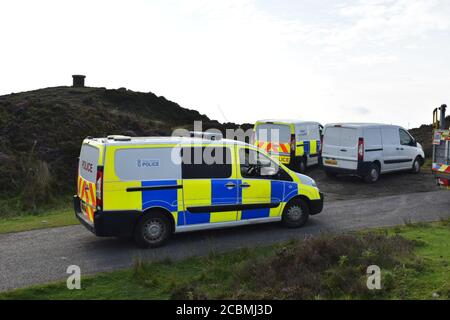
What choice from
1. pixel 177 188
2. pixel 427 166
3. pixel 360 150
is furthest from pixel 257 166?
pixel 427 166

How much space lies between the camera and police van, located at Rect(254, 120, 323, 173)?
1683 cm

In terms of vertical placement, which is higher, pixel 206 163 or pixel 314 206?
pixel 206 163

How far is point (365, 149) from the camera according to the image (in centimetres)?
1552

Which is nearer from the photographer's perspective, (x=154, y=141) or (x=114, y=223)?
(x=114, y=223)

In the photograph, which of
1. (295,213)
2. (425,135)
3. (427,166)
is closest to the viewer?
(295,213)

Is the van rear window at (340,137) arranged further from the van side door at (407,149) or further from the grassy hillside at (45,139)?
the grassy hillside at (45,139)

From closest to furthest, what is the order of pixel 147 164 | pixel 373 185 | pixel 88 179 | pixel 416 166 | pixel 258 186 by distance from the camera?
1. pixel 147 164
2. pixel 88 179
3. pixel 258 186
4. pixel 373 185
5. pixel 416 166

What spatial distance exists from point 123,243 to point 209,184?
1860 millimetres

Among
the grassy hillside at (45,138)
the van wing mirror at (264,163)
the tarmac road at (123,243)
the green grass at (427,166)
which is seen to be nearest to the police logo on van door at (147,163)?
the tarmac road at (123,243)

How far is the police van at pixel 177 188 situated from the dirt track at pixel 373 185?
13.5 ft

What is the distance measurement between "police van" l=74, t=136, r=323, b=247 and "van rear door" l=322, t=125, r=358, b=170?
5878 mm

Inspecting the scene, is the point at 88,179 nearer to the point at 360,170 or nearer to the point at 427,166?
the point at 360,170

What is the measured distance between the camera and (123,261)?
26.1 ft

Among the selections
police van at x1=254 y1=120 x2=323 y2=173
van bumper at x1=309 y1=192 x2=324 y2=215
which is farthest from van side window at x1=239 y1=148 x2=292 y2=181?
police van at x1=254 y1=120 x2=323 y2=173
